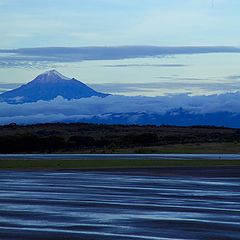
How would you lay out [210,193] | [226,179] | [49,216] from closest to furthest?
[49,216]
[210,193]
[226,179]

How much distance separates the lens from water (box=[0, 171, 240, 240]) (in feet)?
69.9

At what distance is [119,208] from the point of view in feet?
90.0

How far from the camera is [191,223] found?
75.7 ft

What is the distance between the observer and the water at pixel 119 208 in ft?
69.9

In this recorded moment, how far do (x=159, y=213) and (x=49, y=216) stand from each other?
3.39 metres

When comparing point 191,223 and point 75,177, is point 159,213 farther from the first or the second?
point 75,177

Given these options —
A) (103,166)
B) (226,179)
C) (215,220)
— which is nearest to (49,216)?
(215,220)

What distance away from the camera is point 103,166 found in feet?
192

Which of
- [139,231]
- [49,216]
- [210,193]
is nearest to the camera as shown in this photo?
[139,231]

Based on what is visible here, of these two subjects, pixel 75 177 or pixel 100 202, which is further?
pixel 75 177

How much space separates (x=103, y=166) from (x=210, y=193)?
2481cm

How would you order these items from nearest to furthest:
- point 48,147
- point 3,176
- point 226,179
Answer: point 226,179 < point 3,176 < point 48,147

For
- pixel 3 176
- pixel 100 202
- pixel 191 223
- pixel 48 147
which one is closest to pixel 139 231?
pixel 191 223

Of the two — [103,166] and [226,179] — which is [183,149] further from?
[226,179]
